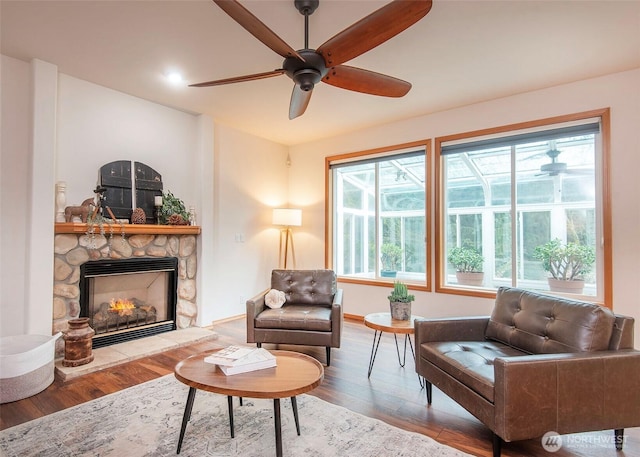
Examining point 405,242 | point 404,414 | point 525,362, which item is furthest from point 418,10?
point 405,242

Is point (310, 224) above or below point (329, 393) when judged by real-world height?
above

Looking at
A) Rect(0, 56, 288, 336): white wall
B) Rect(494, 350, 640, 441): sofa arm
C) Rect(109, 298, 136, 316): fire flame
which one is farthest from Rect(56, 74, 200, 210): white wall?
Rect(494, 350, 640, 441): sofa arm

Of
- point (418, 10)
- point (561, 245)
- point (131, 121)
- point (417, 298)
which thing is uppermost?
point (131, 121)

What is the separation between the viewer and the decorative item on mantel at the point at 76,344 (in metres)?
2.96

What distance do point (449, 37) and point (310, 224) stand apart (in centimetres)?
334

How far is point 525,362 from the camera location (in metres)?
1.70

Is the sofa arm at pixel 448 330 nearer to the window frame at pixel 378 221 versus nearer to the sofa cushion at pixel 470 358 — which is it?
the sofa cushion at pixel 470 358

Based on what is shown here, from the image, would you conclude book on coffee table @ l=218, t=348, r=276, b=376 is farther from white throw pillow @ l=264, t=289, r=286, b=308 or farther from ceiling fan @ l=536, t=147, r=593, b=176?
ceiling fan @ l=536, t=147, r=593, b=176

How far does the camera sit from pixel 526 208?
370cm

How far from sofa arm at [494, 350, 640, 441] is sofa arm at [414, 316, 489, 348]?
71 centimetres

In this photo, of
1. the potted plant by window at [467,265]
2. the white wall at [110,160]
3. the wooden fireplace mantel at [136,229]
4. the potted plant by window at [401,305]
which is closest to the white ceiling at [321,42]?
the white wall at [110,160]

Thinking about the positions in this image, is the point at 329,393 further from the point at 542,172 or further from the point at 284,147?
the point at 284,147

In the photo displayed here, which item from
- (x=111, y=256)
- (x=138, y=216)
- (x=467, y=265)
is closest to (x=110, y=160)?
(x=138, y=216)

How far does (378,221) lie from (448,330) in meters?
2.56
